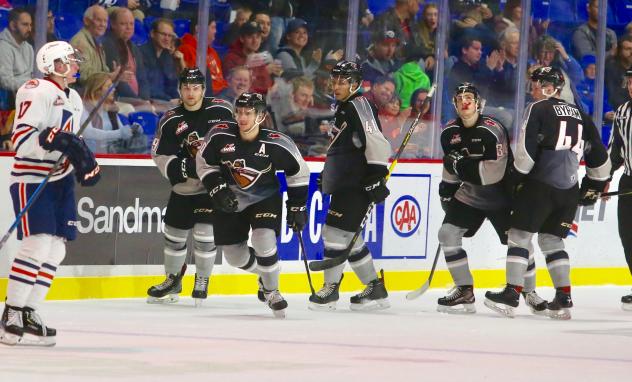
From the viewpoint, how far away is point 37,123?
5.88 meters

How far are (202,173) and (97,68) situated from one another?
55.5 inches

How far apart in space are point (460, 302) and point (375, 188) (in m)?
0.79

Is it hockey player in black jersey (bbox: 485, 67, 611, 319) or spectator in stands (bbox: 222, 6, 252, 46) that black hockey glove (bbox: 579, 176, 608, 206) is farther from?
spectator in stands (bbox: 222, 6, 252, 46)

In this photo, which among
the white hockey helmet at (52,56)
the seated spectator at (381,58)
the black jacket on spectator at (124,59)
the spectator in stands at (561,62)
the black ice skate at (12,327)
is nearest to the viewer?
the black ice skate at (12,327)

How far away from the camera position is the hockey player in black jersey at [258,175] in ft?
24.2

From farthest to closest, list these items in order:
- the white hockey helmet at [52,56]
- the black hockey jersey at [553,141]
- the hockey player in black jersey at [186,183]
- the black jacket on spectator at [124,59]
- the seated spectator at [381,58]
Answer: the seated spectator at [381,58]
the black jacket on spectator at [124,59]
the hockey player in black jersey at [186,183]
the black hockey jersey at [553,141]
the white hockey helmet at [52,56]

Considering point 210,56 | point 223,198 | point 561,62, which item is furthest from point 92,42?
point 561,62

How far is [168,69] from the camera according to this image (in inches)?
353

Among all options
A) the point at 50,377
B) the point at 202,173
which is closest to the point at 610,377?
the point at 50,377

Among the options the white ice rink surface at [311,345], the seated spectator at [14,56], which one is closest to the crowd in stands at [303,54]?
the seated spectator at [14,56]

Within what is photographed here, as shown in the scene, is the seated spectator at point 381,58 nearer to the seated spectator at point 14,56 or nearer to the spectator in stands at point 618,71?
the spectator in stands at point 618,71

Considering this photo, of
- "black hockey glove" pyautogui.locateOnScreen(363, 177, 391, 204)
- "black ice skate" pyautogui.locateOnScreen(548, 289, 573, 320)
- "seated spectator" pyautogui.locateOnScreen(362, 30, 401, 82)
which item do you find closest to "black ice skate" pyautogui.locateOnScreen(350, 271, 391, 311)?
"black hockey glove" pyautogui.locateOnScreen(363, 177, 391, 204)

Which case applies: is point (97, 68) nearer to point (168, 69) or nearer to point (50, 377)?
point (168, 69)

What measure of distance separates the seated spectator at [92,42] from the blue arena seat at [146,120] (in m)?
0.29
